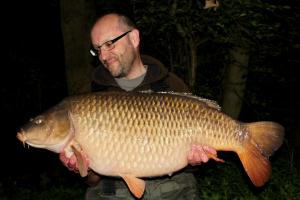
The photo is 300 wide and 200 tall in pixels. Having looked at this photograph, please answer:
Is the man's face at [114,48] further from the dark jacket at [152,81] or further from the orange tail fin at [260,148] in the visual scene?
the orange tail fin at [260,148]

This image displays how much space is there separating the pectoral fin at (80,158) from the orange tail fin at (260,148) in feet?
2.83

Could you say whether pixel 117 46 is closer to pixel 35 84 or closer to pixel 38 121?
pixel 38 121

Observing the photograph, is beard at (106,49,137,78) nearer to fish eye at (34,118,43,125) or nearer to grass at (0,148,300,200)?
fish eye at (34,118,43,125)

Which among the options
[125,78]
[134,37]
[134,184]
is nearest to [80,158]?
[134,184]

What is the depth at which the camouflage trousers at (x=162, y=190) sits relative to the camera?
8.88 feet

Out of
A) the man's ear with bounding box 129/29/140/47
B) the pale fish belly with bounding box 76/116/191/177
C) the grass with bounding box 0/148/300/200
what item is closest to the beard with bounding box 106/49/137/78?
the man's ear with bounding box 129/29/140/47

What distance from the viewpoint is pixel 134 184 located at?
248 centimetres

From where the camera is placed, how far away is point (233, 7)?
4.85m

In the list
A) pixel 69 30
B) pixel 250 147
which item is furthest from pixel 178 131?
pixel 69 30

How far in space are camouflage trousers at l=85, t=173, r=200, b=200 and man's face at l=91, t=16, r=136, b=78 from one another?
0.67m

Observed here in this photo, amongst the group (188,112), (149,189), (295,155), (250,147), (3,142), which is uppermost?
(188,112)

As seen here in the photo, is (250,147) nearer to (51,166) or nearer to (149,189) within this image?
(149,189)

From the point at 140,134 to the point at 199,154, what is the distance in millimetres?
358

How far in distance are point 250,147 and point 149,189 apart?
630mm
